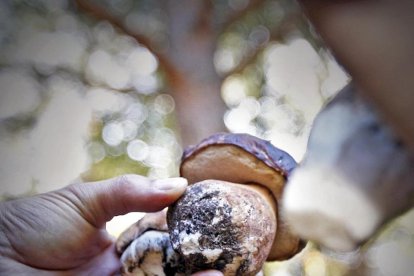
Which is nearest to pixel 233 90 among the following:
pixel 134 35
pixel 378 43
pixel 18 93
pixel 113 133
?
pixel 134 35

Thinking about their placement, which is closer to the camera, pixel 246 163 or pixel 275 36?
pixel 246 163

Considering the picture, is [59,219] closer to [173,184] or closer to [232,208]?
[173,184]

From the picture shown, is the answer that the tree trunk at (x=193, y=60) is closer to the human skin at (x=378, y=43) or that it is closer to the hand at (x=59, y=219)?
the hand at (x=59, y=219)

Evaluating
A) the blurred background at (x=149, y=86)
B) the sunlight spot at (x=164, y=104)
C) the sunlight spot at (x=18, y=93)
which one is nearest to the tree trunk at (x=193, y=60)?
the blurred background at (x=149, y=86)

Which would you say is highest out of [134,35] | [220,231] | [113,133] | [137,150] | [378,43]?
[134,35]

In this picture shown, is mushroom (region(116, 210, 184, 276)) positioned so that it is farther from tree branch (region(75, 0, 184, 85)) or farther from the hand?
tree branch (region(75, 0, 184, 85))

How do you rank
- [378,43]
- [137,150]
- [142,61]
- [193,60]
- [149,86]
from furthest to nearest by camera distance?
[137,150]
[149,86]
[142,61]
[193,60]
[378,43]

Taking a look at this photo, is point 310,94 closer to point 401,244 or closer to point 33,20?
point 401,244

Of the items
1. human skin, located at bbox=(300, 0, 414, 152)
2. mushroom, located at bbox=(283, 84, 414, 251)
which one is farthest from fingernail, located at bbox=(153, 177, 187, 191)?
human skin, located at bbox=(300, 0, 414, 152)

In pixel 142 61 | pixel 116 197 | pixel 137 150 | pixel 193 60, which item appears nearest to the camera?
pixel 116 197
